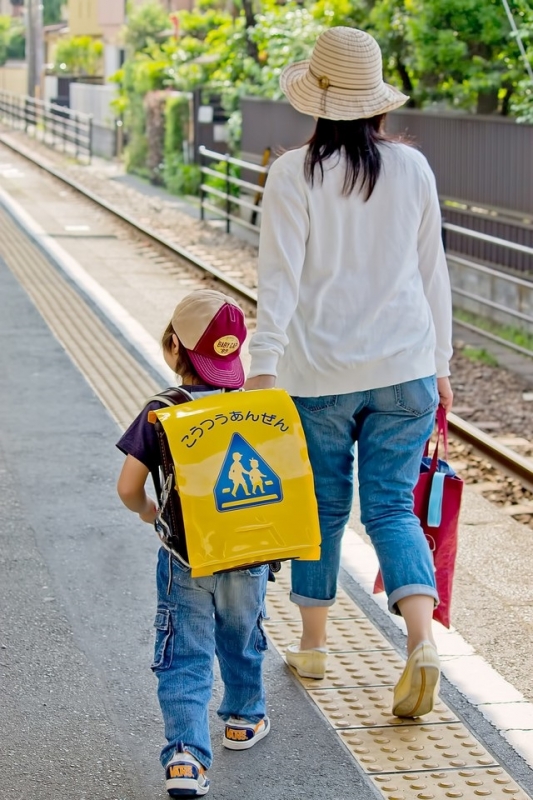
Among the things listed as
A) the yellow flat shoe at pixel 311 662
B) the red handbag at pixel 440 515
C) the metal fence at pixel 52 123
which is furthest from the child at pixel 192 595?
the metal fence at pixel 52 123

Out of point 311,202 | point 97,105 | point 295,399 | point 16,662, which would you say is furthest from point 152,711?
point 97,105

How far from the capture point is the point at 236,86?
22844 millimetres

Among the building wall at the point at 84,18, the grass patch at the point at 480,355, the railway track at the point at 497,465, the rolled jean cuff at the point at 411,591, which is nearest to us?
the rolled jean cuff at the point at 411,591

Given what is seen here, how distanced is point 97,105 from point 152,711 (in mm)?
34311

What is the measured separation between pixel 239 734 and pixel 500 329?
799 cm

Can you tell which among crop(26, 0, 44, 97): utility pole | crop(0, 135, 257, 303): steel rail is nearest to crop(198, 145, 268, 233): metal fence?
crop(0, 135, 257, 303): steel rail

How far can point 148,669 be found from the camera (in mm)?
3828

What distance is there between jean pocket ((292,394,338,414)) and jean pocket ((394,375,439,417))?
0.53 feet

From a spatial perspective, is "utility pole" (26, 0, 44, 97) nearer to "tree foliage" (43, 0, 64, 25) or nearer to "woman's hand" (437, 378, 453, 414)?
"woman's hand" (437, 378, 453, 414)

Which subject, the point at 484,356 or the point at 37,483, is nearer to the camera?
the point at 37,483

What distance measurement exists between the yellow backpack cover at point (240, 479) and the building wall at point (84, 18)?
60.9 m

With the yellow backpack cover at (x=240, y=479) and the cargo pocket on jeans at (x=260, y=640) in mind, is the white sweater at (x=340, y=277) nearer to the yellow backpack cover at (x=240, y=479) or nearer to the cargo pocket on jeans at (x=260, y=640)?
the yellow backpack cover at (x=240, y=479)

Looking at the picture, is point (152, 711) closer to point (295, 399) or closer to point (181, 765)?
point (181, 765)

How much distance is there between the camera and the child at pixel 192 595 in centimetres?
A: 304
